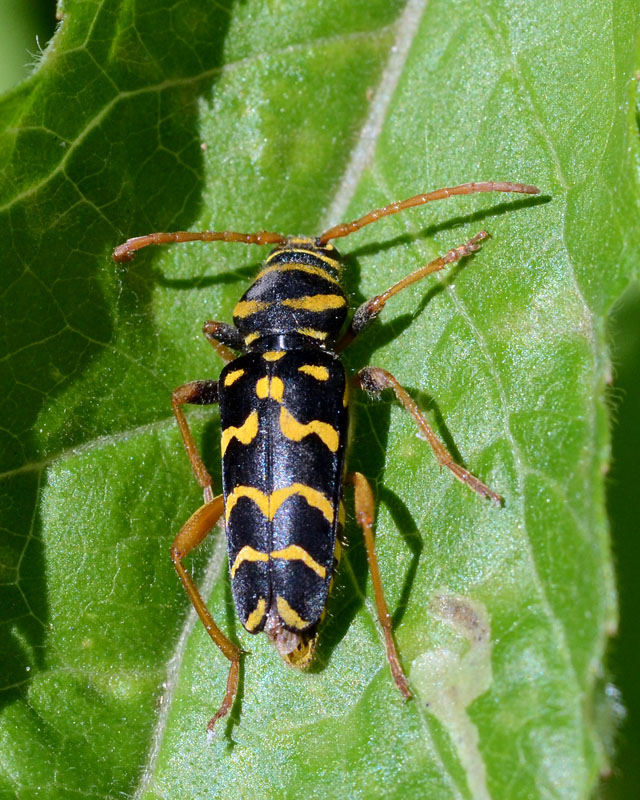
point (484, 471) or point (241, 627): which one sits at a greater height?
point (484, 471)

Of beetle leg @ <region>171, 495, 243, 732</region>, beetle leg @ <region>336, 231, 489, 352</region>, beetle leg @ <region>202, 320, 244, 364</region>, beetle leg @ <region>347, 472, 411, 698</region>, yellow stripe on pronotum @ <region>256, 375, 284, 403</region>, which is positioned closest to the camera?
beetle leg @ <region>347, 472, 411, 698</region>

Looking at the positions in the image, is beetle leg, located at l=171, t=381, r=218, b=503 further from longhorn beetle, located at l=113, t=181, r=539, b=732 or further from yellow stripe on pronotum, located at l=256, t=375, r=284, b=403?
yellow stripe on pronotum, located at l=256, t=375, r=284, b=403

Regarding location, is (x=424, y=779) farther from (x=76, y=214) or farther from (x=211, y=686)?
(x=76, y=214)

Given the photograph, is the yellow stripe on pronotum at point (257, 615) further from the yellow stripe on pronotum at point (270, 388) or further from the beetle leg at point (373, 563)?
the yellow stripe on pronotum at point (270, 388)

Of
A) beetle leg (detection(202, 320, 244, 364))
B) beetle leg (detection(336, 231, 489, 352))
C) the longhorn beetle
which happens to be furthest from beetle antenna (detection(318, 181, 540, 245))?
beetle leg (detection(202, 320, 244, 364))

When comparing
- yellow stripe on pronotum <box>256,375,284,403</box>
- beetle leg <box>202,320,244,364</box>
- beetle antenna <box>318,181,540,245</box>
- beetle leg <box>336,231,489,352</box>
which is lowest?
yellow stripe on pronotum <box>256,375,284,403</box>

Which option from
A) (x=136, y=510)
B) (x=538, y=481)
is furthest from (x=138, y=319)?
(x=538, y=481)
